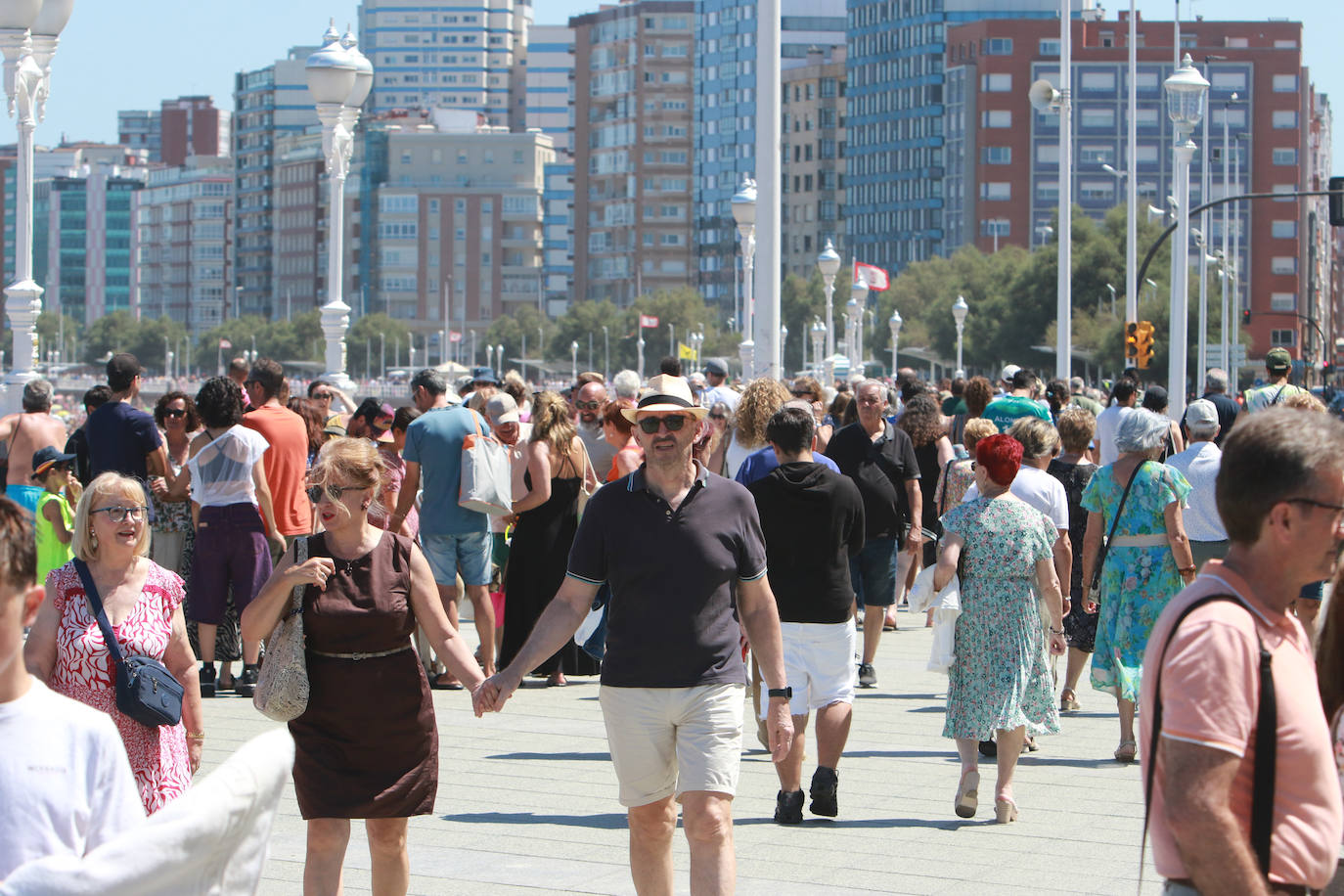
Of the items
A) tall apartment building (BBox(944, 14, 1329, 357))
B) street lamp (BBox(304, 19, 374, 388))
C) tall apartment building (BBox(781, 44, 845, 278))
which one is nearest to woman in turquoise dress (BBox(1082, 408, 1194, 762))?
street lamp (BBox(304, 19, 374, 388))

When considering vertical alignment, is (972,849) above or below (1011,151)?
below

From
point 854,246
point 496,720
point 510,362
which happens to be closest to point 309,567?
point 496,720

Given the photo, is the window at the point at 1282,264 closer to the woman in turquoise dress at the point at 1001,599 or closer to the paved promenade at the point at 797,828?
the paved promenade at the point at 797,828

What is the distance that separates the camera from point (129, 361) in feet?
38.6

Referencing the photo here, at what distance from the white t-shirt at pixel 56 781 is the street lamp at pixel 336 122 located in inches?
568

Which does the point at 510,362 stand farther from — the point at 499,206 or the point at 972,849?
the point at 972,849

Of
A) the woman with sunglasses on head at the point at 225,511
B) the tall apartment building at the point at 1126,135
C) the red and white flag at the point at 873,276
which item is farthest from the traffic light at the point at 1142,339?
the tall apartment building at the point at 1126,135

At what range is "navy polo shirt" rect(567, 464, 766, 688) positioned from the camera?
608 cm

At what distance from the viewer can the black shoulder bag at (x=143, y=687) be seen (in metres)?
5.69

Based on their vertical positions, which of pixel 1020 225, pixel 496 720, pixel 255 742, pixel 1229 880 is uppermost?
pixel 1020 225

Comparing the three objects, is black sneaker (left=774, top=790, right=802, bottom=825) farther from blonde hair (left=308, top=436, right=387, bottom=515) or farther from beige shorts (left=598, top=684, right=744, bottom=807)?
blonde hair (left=308, top=436, right=387, bottom=515)

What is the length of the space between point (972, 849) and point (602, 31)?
18522 cm

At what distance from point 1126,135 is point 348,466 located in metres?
138

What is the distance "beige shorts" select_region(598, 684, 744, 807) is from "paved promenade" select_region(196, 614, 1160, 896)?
0.97m
